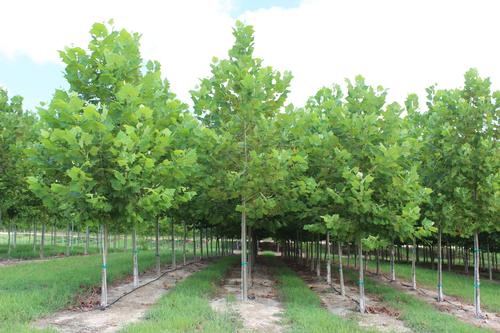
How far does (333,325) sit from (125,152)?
18.8 ft

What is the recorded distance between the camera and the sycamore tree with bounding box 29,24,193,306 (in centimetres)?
988

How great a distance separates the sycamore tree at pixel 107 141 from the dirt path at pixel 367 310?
5.52 meters

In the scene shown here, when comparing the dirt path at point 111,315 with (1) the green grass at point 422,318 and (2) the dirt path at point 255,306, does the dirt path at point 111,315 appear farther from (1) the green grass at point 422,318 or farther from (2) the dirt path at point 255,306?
(1) the green grass at point 422,318

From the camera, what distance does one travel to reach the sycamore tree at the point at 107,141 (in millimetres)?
9883

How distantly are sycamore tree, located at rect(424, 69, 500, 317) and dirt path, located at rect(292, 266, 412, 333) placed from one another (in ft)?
8.97

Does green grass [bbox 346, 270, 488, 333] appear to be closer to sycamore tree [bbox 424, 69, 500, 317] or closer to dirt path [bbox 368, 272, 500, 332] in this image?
dirt path [bbox 368, 272, 500, 332]

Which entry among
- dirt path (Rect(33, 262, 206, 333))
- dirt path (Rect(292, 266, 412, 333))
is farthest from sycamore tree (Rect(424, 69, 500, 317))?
dirt path (Rect(33, 262, 206, 333))

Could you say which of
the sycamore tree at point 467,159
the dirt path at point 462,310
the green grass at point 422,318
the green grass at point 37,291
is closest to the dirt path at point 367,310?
the green grass at point 422,318

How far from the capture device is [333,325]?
9188 millimetres

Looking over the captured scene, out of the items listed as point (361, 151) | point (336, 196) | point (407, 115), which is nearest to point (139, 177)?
point (336, 196)

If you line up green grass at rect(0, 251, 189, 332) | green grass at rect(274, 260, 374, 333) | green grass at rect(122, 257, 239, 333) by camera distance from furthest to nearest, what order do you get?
green grass at rect(0, 251, 189, 332), green grass at rect(274, 260, 374, 333), green grass at rect(122, 257, 239, 333)

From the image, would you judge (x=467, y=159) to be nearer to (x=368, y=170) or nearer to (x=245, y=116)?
(x=368, y=170)

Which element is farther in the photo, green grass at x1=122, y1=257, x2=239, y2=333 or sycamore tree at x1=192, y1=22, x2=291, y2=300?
sycamore tree at x1=192, y1=22, x2=291, y2=300

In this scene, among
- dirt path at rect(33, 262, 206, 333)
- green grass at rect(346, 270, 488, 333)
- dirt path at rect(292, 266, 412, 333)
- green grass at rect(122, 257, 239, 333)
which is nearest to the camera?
green grass at rect(122, 257, 239, 333)
